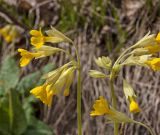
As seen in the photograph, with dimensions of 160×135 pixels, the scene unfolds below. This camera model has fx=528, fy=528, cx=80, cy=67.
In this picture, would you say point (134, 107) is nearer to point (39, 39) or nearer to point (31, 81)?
point (39, 39)

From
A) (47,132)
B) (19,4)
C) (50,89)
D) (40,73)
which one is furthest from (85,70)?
(50,89)

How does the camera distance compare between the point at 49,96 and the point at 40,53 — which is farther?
the point at 40,53

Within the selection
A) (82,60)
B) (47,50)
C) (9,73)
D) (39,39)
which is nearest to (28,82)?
(9,73)

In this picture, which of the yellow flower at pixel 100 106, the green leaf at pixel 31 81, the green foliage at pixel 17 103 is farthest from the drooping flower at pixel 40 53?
the green leaf at pixel 31 81

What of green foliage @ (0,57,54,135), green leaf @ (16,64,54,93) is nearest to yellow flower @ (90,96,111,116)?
green foliage @ (0,57,54,135)

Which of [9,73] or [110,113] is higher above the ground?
[9,73]

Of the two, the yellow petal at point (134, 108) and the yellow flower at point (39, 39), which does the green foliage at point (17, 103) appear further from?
the yellow petal at point (134, 108)

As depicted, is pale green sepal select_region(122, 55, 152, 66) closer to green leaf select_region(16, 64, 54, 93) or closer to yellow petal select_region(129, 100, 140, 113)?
yellow petal select_region(129, 100, 140, 113)

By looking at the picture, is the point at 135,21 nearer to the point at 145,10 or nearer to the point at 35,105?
the point at 145,10

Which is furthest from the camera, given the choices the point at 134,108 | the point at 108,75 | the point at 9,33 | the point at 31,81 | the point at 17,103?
the point at 9,33
